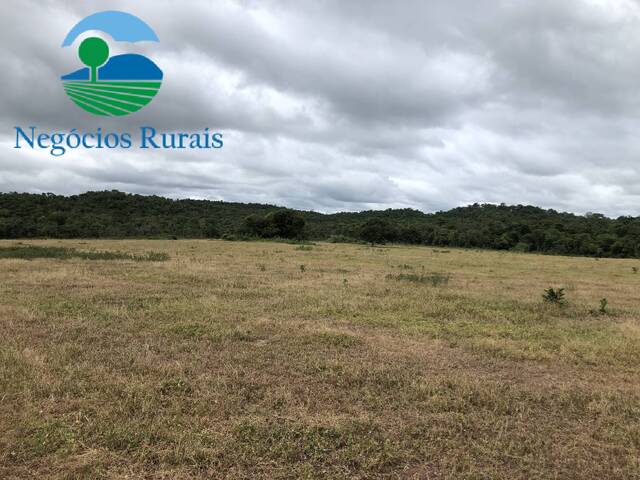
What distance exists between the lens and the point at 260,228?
2630 inches

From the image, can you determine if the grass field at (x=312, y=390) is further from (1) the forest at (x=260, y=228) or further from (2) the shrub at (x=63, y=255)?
(1) the forest at (x=260, y=228)

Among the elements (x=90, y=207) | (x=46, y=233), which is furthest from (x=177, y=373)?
(x=90, y=207)

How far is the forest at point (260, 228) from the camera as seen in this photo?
59594 mm

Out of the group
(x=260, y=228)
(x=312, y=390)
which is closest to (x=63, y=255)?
(x=312, y=390)

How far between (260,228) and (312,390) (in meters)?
61.5

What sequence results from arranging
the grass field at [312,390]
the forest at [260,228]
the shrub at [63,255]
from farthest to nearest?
the forest at [260,228]
the shrub at [63,255]
the grass field at [312,390]

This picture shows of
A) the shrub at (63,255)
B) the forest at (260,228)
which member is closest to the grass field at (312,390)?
the shrub at (63,255)

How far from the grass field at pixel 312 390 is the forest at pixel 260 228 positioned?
162 ft

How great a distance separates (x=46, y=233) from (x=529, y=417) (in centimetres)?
6026

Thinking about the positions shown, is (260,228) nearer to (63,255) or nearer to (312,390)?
(63,255)

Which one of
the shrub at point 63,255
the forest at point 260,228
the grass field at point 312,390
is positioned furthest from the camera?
the forest at point 260,228

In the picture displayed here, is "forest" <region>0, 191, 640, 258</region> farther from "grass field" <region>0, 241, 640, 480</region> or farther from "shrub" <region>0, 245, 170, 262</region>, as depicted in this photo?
"grass field" <region>0, 241, 640, 480</region>

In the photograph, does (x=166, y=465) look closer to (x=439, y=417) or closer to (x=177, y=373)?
(x=177, y=373)

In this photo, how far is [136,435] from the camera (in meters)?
4.62
